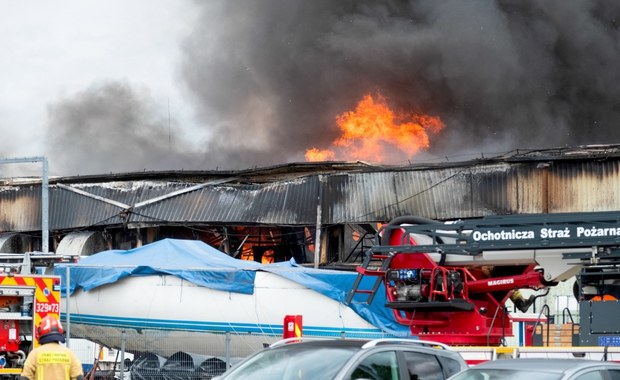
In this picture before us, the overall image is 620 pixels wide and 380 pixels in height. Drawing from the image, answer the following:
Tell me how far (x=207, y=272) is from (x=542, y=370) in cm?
1296

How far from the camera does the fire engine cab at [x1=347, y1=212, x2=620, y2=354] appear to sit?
1761 centimetres

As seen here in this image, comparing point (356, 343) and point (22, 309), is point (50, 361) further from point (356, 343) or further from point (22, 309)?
point (22, 309)

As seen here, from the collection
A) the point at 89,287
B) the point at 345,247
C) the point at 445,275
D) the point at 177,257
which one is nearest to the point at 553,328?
the point at 445,275

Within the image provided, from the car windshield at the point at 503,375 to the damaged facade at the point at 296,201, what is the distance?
75.5 ft

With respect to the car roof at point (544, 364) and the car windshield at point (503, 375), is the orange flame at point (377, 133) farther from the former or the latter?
the car windshield at point (503, 375)

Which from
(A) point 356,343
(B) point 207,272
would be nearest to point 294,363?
(A) point 356,343

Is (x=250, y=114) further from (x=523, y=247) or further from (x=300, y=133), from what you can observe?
(x=523, y=247)

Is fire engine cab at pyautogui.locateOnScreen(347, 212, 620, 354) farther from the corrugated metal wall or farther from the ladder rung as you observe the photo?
the corrugated metal wall

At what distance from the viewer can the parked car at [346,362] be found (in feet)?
36.3

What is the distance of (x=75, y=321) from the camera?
2417 centimetres

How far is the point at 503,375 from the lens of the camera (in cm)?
1109

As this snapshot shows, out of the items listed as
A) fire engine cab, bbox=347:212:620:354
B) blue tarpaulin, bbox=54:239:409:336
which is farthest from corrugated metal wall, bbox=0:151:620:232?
fire engine cab, bbox=347:212:620:354

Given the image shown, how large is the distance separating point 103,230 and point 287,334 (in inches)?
796

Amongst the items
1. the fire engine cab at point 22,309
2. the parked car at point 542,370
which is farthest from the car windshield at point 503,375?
the fire engine cab at point 22,309
